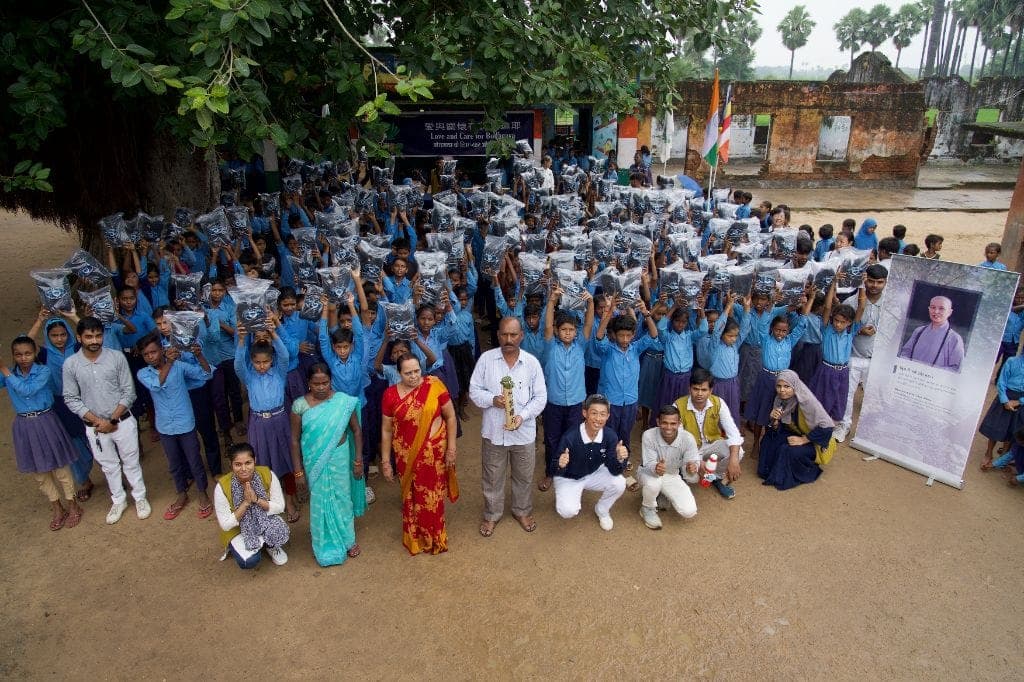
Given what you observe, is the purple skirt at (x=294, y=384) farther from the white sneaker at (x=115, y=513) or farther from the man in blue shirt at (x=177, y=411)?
the white sneaker at (x=115, y=513)

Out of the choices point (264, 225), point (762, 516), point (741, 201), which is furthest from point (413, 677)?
point (741, 201)

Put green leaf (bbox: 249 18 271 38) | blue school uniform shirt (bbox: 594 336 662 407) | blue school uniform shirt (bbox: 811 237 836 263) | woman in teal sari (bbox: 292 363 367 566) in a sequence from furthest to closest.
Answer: blue school uniform shirt (bbox: 811 237 836 263) → blue school uniform shirt (bbox: 594 336 662 407) → woman in teal sari (bbox: 292 363 367 566) → green leaf (bbox: 249 18 271 38)

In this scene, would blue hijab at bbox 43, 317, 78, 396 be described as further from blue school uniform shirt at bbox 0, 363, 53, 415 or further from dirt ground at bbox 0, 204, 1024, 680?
dirt ground at bbox 0, 204, 1024, 680

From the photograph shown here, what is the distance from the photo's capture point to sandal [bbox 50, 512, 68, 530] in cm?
453

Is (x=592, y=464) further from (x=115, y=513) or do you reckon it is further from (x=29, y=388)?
(x=29, y=388)

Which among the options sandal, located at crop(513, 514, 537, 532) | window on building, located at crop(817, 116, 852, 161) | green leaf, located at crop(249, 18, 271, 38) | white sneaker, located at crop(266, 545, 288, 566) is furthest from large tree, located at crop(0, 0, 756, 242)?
window on building, located at crop(817, 116, 852, 161)

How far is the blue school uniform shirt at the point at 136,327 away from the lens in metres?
5.35

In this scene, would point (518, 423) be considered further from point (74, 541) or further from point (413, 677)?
point (74, 541)

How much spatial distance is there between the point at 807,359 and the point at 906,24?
61987 millimetres

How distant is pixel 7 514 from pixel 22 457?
69 centimetres

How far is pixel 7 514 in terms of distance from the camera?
185 inches

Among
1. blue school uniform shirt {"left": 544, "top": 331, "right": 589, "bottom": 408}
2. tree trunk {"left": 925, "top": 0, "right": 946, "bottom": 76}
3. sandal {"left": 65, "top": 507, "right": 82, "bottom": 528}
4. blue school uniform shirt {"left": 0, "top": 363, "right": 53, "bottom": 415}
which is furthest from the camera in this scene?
tree trunk {"left": 925, "top": 0, "right": 946, "bottom": 76}

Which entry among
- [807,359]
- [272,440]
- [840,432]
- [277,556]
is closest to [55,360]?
[272,440]

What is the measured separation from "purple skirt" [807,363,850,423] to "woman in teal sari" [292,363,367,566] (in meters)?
3.70
